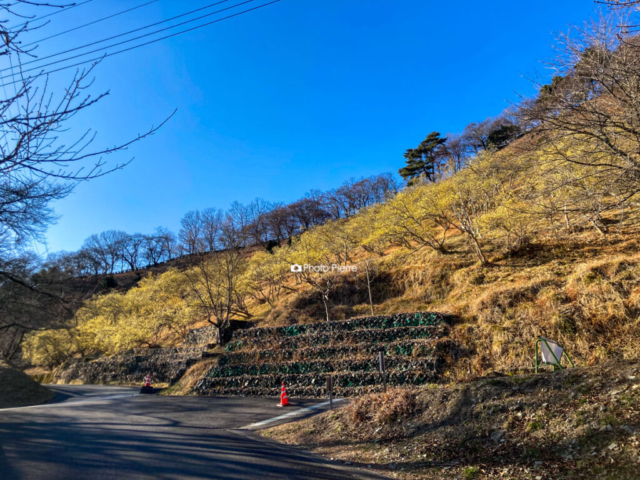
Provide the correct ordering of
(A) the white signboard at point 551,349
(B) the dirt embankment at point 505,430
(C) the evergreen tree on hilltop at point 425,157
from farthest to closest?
(C) the evergreen tree on hilltop at point 425,157 < (A) the white signboard at point 551,349 < (B) the dirt embankment at point 505,430

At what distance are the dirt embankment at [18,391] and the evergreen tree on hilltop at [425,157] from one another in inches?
2040

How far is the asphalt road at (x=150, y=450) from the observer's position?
5262 mm

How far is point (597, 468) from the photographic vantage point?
13.1ft

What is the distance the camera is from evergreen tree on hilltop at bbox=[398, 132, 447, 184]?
58000mm

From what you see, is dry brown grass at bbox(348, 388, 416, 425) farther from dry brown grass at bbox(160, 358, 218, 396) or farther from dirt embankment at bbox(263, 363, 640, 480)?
dry brown grass at bbox(160, 358, 218, 396)

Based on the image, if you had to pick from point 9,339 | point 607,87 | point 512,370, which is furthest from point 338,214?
point 607,87

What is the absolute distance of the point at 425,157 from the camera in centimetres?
5969

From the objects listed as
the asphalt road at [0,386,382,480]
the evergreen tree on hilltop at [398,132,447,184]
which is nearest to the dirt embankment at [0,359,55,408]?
the asphalt road at [0,386,382,480]

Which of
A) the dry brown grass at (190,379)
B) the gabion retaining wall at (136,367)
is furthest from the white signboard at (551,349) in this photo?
the gabion retaining wall at (136,367)

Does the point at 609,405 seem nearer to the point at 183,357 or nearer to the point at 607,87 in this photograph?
the point at 607,87

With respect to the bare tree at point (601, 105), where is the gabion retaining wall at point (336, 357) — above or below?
below

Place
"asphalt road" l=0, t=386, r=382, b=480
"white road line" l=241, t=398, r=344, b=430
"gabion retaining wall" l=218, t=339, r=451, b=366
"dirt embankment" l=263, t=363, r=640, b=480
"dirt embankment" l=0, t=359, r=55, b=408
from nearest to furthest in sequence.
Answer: "dirt embankment" l=263, t=363, r=640, b=480
"asphalt road" l=0, t=386, r=382, b=480
"white road line" l=241, t=398, r=344, b=430
"gabion retaining wall" l=218, t=339, r=451, b=366
"dirt embankment" l=0, t=359, r=55, b=408

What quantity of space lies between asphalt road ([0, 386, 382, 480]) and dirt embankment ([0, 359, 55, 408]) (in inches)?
326

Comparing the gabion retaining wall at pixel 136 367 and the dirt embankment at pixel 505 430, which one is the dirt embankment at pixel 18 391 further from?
the dirt embankment at pixel 505 430
